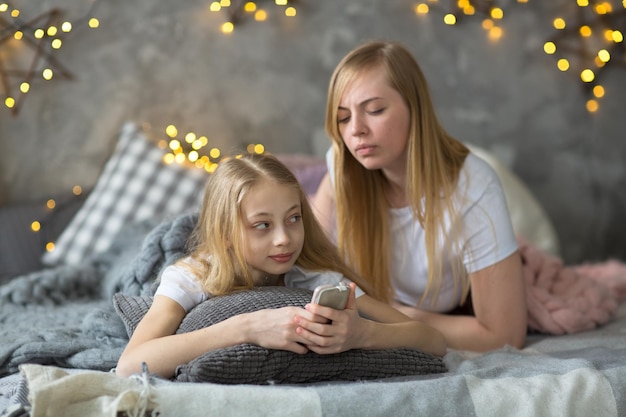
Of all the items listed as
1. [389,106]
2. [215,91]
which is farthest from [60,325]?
[215,91]

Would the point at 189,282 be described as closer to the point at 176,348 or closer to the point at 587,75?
the point at 176,348

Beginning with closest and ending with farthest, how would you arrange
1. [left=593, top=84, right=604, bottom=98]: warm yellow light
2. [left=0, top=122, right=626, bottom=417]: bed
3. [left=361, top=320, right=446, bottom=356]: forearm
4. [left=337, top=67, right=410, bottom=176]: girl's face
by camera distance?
[left=0, top=122, right=626, bottom=417]: bed < [left=361, top=320, right=446, bottom=356]: forearm < [left=337, top=67, right=410, bottom=176]: girl's face < [left=593, top=84, right=604, bottom=98]: warm yellow light

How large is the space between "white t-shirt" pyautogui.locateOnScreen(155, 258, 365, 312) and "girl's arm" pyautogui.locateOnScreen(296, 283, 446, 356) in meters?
0.06

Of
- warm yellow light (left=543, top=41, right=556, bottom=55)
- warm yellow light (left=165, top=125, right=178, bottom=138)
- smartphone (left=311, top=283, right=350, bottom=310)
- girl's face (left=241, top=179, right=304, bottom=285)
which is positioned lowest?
smartphone (left=311, top=283, right=350, bottom=310)

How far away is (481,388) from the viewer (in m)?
1.42

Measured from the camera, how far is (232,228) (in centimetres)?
162

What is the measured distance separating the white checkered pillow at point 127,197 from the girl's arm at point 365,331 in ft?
3.44

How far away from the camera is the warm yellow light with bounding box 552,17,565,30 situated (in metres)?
3.15

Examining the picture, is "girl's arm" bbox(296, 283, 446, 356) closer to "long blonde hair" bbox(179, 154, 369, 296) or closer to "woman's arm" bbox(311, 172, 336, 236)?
"long blonde hair" bbox(179, 154, 369, 296)

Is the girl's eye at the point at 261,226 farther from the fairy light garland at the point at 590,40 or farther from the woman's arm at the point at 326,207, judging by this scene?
the fairy light garland at the point at 590,40

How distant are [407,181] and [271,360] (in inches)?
28.6

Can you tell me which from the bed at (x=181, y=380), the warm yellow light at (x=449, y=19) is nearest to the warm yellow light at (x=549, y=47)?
the warm yellow light at (x=449, y=19)

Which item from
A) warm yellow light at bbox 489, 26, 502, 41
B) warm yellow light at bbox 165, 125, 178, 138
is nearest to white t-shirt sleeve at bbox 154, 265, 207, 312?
warm yellow light at bbox 165, 125, 178, 138

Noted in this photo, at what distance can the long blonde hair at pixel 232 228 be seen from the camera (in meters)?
A: 1.62
